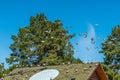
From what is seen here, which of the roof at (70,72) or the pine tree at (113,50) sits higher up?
the pine tree at (113,50)

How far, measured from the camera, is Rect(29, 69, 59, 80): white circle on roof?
48.7 ft

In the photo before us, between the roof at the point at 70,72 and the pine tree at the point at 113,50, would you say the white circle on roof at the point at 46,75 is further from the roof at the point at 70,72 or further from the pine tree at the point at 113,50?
the pine tree at the point at 113,50

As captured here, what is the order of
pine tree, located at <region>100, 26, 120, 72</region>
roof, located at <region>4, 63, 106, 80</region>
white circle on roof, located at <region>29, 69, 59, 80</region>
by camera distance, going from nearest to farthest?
roof, located at <region>4, 63, 106, 80</region> → white circle on roof, located at <region>29, 69, 59, 80</region> → pine tree, located at <region>100, 26, 120, 72</region>

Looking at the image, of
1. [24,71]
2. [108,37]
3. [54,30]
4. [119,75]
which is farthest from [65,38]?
[24,71]

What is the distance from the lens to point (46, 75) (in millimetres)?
15148

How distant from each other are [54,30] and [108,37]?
5.85 meters

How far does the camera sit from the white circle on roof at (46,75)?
14.9m

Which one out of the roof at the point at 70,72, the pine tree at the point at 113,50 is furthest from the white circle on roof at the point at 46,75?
the pine tree at the point at 113,50

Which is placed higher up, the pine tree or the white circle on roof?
the pine tree

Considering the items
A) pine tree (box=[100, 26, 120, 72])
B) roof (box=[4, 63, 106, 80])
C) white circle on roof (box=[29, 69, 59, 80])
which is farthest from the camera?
pine tree (box=[100, 26, 120, 72])

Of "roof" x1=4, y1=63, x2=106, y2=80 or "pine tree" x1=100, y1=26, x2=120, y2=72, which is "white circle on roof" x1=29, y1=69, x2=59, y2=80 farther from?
"pine tree" x1=100, y1=26, x2=120, y2=72

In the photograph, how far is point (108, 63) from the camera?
1241 inches

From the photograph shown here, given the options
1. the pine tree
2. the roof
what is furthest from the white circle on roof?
the pine tree

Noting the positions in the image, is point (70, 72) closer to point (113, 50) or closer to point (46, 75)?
point (46, 75)
